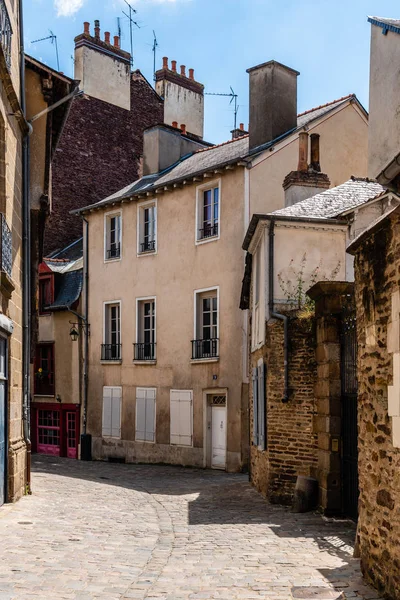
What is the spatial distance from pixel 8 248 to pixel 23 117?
8.03 ft

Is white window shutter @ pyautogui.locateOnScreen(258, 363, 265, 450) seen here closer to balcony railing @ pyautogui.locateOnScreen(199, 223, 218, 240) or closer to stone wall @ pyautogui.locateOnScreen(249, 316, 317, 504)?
stone wall @ pyautogui.locateOnScreen(249, 316, 317, 504)

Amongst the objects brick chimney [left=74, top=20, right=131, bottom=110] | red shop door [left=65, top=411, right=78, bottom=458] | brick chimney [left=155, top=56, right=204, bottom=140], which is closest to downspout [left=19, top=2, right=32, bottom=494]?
red shop door [left=65, top=411, right=78, bottom=458]

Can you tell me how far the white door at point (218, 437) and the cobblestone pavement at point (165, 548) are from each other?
15.5 ft

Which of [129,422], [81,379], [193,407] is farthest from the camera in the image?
[81,379]

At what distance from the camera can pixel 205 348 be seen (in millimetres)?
19406

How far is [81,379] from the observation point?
2312cm

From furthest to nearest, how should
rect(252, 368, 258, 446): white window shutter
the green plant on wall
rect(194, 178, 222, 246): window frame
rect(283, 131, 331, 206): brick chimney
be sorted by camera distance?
rect(194, 178, 222, 246): window frame < rect(283, 131, 331, 206): brick chimney < rect(252, 368, 258, 446): white window shutter < the green plant on wall

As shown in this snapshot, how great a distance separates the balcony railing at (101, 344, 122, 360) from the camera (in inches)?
867

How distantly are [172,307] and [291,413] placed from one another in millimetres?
9107

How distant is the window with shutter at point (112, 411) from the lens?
21719 millimetres

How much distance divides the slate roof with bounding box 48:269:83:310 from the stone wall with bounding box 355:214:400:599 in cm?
1760

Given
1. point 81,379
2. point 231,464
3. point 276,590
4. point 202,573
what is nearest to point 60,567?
point 202,573

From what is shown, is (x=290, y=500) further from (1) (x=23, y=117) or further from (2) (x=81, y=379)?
(2) (x=81, y=379)

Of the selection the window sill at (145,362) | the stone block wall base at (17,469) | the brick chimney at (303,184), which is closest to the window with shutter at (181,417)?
the window sill at (145,362)
